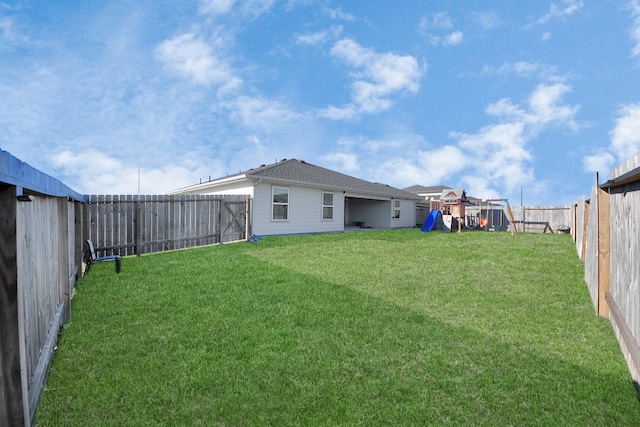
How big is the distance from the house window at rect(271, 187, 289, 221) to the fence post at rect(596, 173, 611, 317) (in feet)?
34.2

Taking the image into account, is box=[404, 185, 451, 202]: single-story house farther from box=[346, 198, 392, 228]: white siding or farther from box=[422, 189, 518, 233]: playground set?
box=[346, 198, 392, 228]: white siding

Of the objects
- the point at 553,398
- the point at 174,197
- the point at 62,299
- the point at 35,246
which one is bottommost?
the point at 553,398

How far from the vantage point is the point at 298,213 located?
14.3 m

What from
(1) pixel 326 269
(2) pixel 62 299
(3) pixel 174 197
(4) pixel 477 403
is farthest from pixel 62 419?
(3) pixel 174 197

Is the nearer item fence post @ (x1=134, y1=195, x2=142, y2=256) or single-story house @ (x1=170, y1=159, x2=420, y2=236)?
fence post @ (x1=134, y1=195, x2=142, y2=256)

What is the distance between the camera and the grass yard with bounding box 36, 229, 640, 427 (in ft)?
7.95

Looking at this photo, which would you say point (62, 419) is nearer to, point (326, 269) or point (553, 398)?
point (553, 398)

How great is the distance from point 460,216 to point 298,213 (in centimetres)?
1024

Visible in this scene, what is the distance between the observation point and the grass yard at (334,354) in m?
2.42

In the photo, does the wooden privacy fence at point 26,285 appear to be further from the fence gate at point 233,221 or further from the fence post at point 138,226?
the fence gate at point 233,221

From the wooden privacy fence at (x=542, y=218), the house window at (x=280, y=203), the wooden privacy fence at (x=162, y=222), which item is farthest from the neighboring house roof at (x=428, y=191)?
the wooden privacy fence at (x=162, y=222)

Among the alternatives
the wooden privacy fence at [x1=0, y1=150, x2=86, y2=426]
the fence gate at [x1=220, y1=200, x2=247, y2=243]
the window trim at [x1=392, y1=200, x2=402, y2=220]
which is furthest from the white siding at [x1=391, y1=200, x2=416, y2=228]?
the wooden privacy fence at [x1=0, y1=150, x2=86, y2=426]

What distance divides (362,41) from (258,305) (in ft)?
38.0

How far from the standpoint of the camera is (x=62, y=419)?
7.66ft
